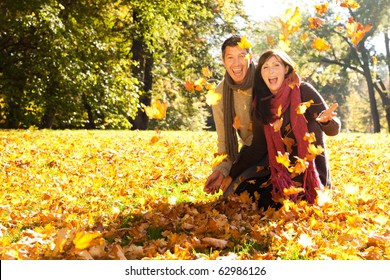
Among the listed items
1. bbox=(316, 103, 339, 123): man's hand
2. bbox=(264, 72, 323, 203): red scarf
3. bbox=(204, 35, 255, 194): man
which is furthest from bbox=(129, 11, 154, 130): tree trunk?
bbox=(316, 103, 339, 123): man's hand

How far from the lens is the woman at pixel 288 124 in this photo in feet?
14.0

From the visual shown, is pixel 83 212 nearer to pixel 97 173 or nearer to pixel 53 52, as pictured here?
pixel 97 173

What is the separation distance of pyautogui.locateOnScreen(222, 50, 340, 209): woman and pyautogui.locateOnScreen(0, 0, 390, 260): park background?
0.16 m

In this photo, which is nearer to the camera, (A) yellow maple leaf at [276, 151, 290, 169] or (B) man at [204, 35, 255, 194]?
(A) yellow maple leaf at [276, 151, 290, 169]

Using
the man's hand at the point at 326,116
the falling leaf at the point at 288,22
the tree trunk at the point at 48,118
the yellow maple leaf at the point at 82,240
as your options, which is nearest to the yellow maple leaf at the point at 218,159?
the man's hand at the point at 326,116

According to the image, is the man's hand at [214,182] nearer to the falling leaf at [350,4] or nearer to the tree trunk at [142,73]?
the falling leaf at [350,4]

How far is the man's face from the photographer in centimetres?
466

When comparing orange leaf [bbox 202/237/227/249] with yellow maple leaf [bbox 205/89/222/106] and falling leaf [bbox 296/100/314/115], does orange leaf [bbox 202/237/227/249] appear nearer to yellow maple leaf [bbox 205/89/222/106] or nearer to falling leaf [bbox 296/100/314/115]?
falling leaf [bbox 296/100/314/115]

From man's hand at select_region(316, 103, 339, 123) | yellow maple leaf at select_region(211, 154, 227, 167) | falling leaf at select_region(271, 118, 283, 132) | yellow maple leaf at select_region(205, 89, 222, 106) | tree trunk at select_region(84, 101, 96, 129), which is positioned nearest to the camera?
man's hand at select_region(316, 103, 339, 123)

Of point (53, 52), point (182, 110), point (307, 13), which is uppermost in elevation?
point (307, 13)

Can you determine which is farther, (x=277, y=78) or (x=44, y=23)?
(x=44, y=23)

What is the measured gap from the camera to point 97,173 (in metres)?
7.02
